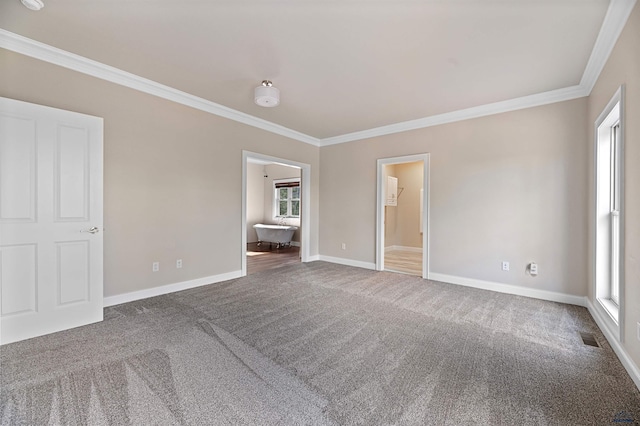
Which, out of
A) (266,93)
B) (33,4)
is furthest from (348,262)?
(33,4)

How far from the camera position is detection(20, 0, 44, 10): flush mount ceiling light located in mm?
2034

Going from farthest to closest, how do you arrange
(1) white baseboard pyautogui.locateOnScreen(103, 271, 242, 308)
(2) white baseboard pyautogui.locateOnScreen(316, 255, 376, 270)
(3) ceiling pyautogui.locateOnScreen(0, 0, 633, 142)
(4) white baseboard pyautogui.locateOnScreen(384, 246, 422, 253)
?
1. (4) white baseboard pyautogui.locateOnScreen(384, 246, 422, 253)
2. (2) white baseboard pyautogui.locateOnScreen(316, 255, 376, 270)
3. (1) white baseboard pyautogui.locateOnScreen(103, 271, 242, 308)
4. (3) ceiling pyautogui.locateOnScreen(0, 0, 633, 142)

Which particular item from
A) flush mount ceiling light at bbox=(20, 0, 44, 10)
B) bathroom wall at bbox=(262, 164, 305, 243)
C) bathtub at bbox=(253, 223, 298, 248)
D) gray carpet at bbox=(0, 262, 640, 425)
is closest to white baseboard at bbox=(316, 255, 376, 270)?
bathtub at bbox=(253, 223, 298, 248)

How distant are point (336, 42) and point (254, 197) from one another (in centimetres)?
694

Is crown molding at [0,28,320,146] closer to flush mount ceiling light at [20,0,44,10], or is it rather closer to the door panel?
flush mount ceiling light at [20,0,44,10]

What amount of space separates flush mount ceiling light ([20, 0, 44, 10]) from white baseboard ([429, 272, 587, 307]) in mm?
5298

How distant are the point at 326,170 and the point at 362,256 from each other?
2.01 m

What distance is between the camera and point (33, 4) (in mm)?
2061

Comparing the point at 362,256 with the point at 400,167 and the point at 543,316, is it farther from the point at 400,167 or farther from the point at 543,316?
the point at 400,167

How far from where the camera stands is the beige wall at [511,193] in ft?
11.2

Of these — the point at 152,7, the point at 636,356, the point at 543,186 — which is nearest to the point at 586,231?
the point at 543,186

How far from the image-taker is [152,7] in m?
2.10

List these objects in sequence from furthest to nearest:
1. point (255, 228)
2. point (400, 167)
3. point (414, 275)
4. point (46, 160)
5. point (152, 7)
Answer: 1. point (255, 228)
2. point (400, 167)
3. point (414, 275)
4. point (46, 160)
5. point (152, 7)

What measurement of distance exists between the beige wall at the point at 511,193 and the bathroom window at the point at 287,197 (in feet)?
13.2
